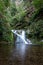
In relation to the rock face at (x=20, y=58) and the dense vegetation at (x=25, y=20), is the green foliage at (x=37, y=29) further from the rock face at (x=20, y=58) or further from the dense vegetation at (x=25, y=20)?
the rock face at (x=20, y=58)

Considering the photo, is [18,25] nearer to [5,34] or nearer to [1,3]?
[5,34]

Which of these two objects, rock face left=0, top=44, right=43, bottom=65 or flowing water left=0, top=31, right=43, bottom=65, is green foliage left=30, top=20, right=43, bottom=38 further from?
rock face left=0, top=44, right=43, bottom=65

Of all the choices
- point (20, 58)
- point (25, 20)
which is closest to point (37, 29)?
point (25, 20)

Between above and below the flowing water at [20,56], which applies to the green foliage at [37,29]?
above

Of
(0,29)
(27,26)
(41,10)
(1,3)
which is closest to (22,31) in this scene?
(27,26)

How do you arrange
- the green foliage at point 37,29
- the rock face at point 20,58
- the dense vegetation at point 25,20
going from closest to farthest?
the rock face at point 20,58, the dense vegetation at point 25,20, the green foliage at point 37,29

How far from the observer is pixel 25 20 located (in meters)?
34.1

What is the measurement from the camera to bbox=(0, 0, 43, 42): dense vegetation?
78.1ft

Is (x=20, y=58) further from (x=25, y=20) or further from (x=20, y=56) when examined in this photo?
(x=25, y=20)

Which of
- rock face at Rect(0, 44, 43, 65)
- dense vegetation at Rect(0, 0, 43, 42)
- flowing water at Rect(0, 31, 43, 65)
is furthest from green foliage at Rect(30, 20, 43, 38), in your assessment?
rock face at Rect(0, 44, 43, 65)

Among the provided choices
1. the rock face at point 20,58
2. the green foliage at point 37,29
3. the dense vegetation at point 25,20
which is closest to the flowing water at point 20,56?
the rock face at point 20,58

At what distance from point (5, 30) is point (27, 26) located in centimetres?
803

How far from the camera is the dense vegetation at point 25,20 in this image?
23.8m

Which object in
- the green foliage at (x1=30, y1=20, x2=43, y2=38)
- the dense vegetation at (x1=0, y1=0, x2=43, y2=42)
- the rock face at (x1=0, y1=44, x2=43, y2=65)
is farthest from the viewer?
the green foliage at (x1=30, y1=20, x2=43, y2=38)
